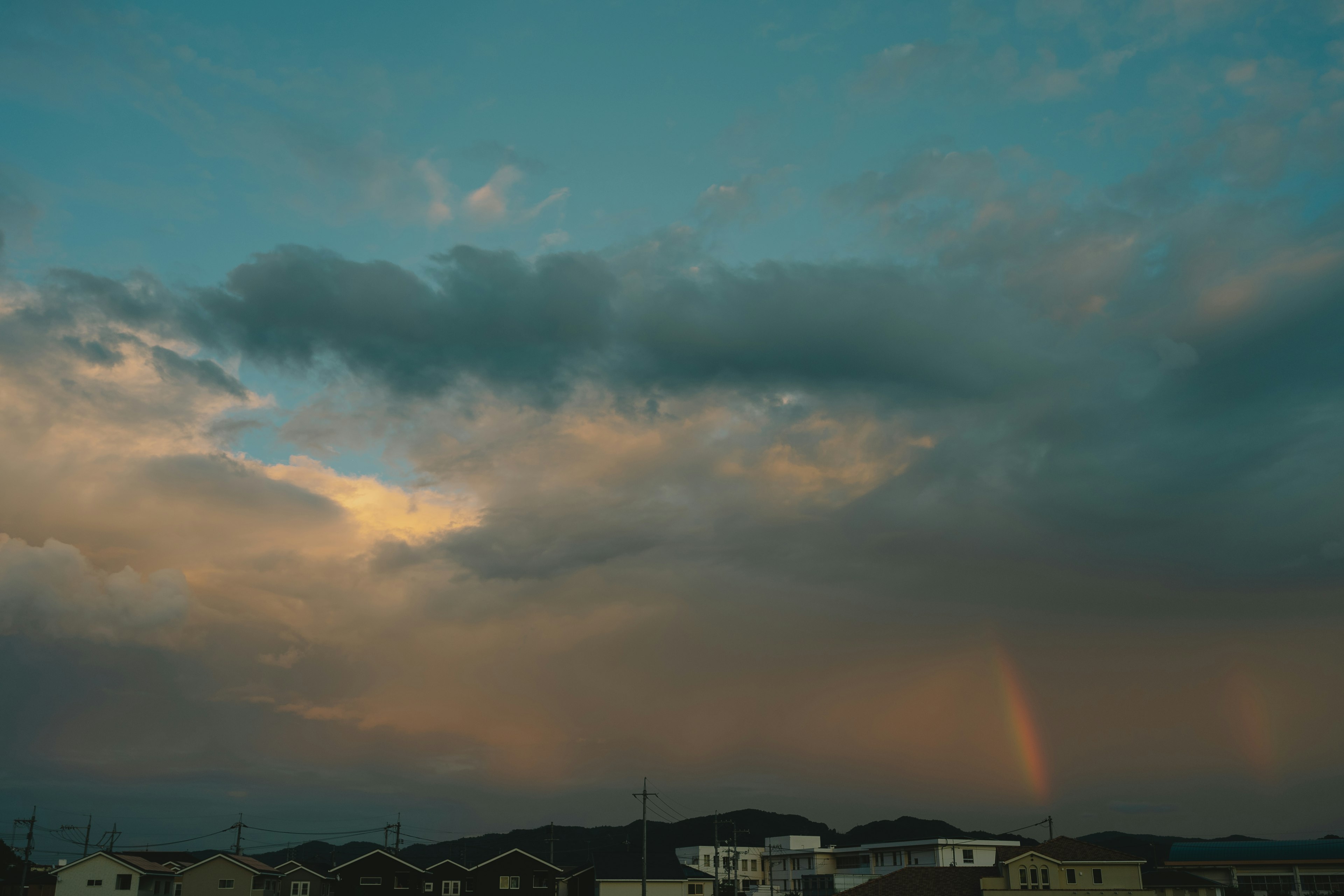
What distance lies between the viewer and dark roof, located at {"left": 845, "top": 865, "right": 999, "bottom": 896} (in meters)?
94.8

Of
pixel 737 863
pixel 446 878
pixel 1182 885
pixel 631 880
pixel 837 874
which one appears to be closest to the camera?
pixel 1182 885

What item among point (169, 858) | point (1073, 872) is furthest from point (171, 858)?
point (1073, 872)

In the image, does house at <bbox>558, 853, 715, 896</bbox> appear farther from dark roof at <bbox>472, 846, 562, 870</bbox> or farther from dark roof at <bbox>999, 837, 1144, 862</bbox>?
dark roof at <bbox>999, 837, 1144, 862</bbox>

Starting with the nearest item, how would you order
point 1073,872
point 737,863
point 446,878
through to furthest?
point 1073,872
point 446,878
point 737,863

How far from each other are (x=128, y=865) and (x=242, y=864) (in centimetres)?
1210

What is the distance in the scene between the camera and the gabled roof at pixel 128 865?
4232 inches

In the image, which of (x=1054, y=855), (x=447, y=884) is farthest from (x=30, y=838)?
(x=1054, y=855)

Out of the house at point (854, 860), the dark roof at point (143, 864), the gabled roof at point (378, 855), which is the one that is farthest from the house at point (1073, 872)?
the dark roof at point (143, 864)

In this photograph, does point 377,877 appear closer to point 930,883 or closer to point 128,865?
point 128,865

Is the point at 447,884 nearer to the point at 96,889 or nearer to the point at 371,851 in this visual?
the point at 371,851

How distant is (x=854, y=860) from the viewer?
135 meters

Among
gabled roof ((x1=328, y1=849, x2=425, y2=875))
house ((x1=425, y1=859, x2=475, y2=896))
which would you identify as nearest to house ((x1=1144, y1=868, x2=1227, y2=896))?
house ((x1=425, y1=859, x2=475, y2=896))

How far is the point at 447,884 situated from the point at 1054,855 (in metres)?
68.5

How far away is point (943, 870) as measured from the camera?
10006 cm
